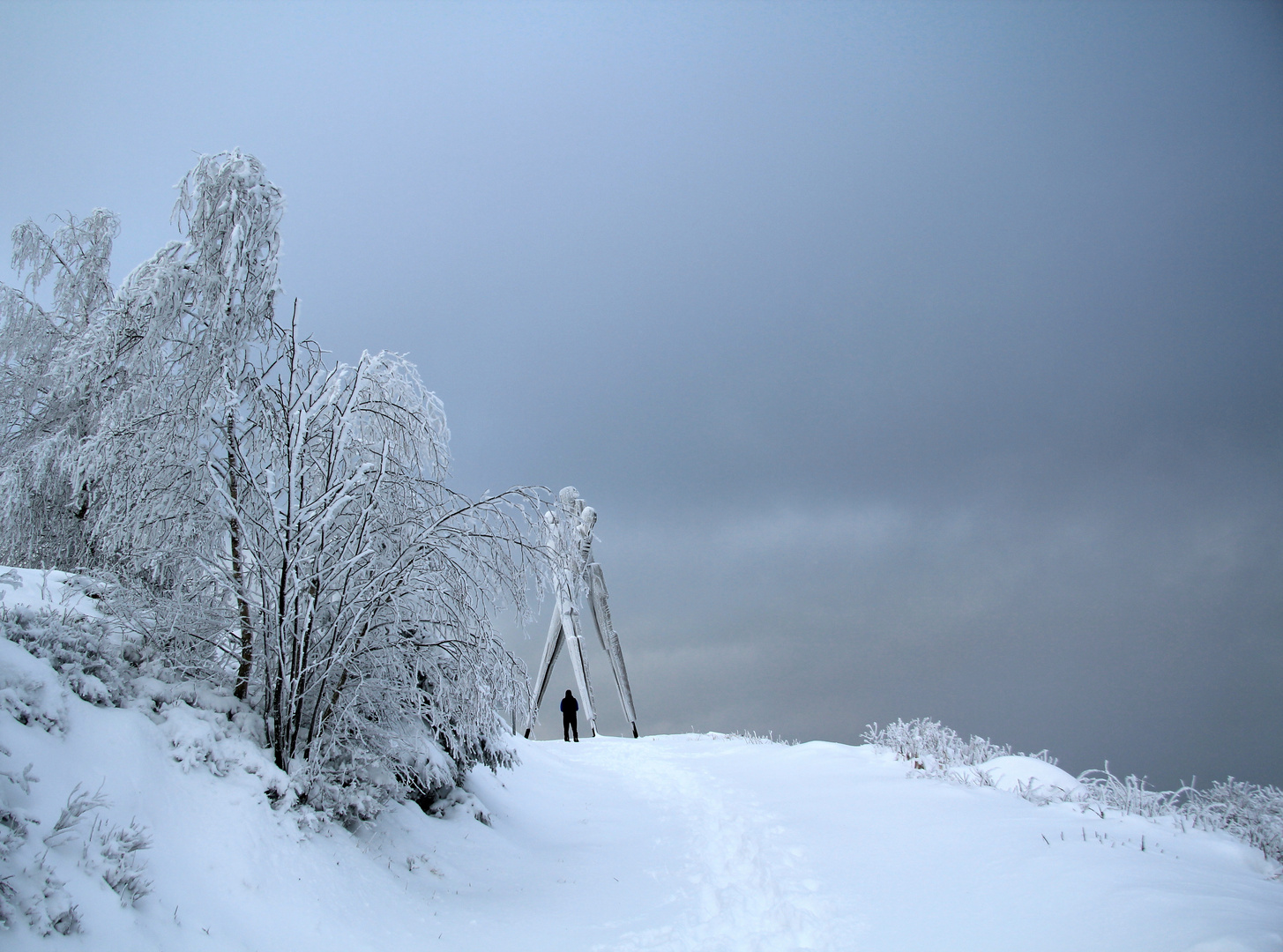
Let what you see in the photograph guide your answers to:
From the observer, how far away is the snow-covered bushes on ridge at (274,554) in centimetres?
451

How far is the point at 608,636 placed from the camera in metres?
16.1

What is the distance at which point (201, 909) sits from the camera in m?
3.25

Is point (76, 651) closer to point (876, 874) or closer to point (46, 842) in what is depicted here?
point (46, 842)

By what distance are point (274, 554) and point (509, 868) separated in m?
3.02

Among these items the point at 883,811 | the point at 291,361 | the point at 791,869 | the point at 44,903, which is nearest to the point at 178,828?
the point at 44,903

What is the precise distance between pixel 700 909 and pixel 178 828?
3207mm

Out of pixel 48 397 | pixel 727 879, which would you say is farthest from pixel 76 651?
pixel 48 397

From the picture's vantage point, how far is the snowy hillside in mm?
3074

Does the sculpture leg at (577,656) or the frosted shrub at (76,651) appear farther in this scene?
the sculpture leg at (577,656)

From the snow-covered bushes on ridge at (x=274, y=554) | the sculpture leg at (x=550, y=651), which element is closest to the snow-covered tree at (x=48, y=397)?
the snow-covered bushes on ridge at (x=274, y=554)

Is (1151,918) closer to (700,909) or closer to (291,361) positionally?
(700,909)

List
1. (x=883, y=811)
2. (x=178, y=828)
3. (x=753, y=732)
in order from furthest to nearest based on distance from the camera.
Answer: (x=753, y=732)
(x=883, y=811)
(x=178, y=828)

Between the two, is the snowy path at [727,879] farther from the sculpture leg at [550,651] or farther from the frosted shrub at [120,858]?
the sculpture leg at [550,651]

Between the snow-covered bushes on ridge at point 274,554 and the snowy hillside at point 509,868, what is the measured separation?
0.33 metres
